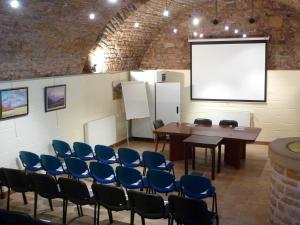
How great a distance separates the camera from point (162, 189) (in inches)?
234

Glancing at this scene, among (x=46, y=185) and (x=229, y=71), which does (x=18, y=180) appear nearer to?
(x=46, y=185)

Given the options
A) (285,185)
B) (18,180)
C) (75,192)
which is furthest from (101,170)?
(285,185)

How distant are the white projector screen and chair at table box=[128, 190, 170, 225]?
652cm

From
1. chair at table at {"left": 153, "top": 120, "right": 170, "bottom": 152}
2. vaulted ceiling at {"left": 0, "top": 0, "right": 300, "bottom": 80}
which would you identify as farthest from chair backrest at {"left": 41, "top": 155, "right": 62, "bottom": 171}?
chair at table at {"left": 153, "top": 120, "right": 170, "bottom": 152}

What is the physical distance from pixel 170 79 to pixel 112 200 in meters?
6.90

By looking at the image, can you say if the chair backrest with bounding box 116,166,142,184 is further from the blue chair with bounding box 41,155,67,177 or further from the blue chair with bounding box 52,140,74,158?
the blue chair with bounding box 52,140,74,158

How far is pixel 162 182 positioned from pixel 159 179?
0.07 m

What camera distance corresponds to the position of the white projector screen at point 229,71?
1052 centimetres

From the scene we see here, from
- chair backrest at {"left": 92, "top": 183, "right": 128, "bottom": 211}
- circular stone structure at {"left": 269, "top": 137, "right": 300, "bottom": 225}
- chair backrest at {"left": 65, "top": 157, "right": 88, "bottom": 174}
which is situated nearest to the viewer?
circular stone structure at {"left": 269, "top": 137, "right": 300, "bottom": 225}

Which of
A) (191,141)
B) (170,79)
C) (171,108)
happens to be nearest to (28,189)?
(191,141)

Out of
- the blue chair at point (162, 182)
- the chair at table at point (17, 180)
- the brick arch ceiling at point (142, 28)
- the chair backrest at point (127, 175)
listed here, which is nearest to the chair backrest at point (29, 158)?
the chair at table at point (17, 180)

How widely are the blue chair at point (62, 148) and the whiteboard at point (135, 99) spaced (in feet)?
9.96

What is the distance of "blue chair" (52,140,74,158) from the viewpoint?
26.2 feet

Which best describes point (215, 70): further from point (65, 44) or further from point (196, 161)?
point (65, 44)
